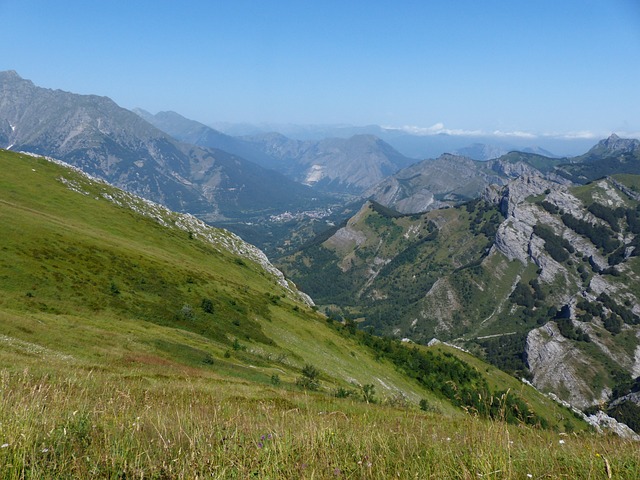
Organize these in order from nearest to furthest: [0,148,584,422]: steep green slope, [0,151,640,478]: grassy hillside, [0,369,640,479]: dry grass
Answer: [0,369,640,479]: dry grass, [0,151,640,478]: grassy hillside, [0,148,584,422]: steep green slope

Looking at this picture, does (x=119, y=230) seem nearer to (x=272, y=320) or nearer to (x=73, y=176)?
(x=272, y=320)

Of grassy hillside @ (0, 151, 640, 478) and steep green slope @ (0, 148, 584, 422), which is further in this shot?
steep green slope @ (0, 148, 584, 422)

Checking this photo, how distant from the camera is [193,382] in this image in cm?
2248

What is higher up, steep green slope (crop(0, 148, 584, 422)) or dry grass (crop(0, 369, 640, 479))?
dry grass (crop(0, 369, 640, 479))

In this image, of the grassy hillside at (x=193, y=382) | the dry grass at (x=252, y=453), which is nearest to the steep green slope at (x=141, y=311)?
the grassy hillside at (x=193, y=382)

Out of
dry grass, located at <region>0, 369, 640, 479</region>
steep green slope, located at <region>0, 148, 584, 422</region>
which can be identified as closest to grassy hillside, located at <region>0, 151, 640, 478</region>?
dry grass, located at <region>0, 369, 640, 479</region>

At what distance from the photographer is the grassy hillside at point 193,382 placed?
19.9 feet

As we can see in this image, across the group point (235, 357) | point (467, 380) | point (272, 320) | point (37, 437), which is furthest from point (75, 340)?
point (467, 380)

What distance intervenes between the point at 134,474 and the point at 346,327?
353 ft

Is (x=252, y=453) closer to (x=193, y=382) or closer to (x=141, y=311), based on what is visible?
(x=193, y=382)

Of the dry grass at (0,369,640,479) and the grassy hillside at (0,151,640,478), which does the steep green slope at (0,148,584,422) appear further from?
the dry grass at (0,369,640,479)

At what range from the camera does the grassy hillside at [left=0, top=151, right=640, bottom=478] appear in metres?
6.07

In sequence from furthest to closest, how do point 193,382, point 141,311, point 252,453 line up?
1. point 141,311
2. point 193,382
3. point 252,453

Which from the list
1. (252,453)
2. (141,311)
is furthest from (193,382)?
(141,311)
